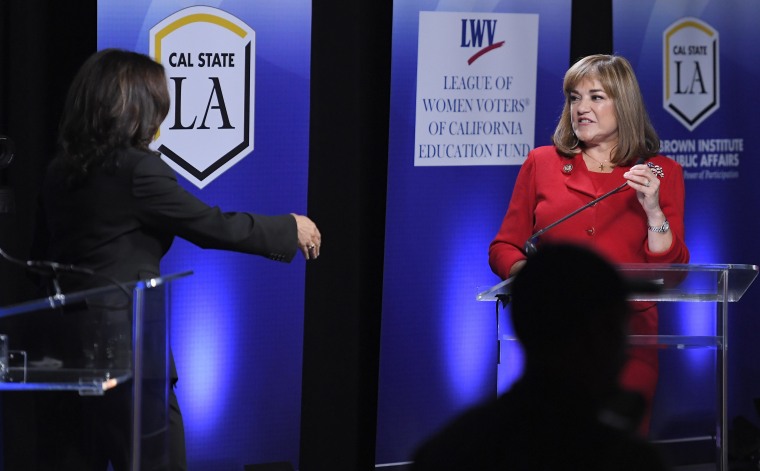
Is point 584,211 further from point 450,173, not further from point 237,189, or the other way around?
point 237,189

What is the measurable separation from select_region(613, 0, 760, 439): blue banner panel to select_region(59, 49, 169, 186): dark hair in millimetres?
2807

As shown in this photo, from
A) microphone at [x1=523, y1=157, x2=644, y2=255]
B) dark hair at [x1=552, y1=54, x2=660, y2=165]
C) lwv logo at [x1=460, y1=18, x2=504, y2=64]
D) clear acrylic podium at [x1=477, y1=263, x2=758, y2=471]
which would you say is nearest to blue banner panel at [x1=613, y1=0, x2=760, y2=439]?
lwv logo at [x1=460, y1=18, x2=504, y2=64]

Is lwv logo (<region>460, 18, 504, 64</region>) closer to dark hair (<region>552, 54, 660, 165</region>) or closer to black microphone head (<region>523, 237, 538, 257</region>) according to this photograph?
dark hair (<region>552, 54, 660, 165</region>)

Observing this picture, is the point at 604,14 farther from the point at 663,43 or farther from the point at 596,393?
the point at 596,393

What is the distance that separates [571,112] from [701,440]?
53.5 inches

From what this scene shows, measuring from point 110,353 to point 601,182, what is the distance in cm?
196

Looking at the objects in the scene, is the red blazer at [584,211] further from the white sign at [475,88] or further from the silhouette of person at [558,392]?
the silhouette of person at [558,392]

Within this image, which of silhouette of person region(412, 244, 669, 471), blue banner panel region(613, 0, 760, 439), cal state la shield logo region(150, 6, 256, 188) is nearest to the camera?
silhouette of person region(412, 244, 669, 471)

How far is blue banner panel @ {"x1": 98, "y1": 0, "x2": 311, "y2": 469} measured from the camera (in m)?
4.49

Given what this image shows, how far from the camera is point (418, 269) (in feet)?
16.4

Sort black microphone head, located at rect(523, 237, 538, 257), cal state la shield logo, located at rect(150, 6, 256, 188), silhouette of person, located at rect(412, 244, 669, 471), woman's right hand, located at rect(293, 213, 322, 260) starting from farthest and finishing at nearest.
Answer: cal state la shield logo, located at rect(150, 6, 256, 188) < black microphone head, located at rect(523, 237, 538, 257) < woman's right hand, located at rect(293, 213, 322, 260) < silhouette of person, located at rect(412, 244, 669, 471)

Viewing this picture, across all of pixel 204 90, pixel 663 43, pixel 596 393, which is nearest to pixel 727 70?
pixel 663 43

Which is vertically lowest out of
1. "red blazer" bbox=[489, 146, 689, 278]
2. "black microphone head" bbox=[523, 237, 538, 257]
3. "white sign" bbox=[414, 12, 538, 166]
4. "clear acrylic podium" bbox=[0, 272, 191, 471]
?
"clear acrylic podium" bbox=[0, 272, 191, 471]

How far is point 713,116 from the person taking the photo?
5.46 m
